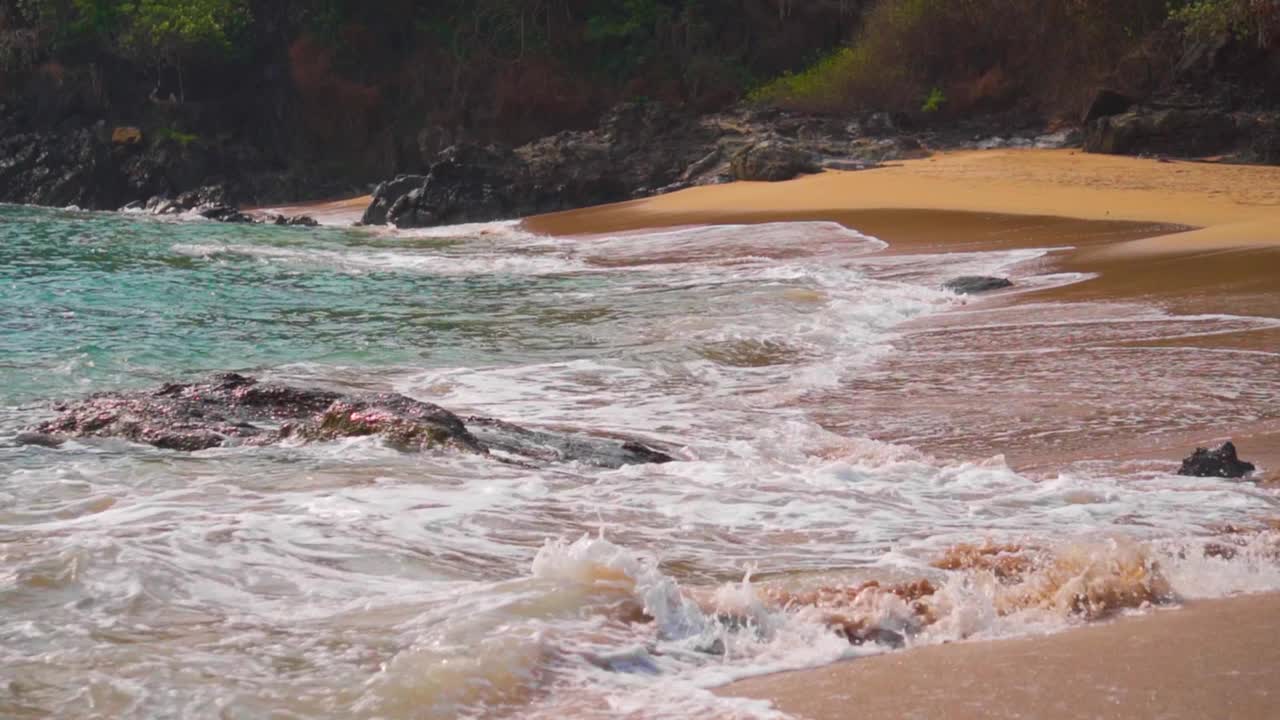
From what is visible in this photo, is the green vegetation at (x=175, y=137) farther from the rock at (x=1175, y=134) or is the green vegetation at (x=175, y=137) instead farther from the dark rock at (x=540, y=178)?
the rock at (x=1175, y=134)

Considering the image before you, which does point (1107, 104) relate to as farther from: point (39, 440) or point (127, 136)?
point (127, 136)

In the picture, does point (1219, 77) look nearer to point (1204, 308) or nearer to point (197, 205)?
point (1204, 308)

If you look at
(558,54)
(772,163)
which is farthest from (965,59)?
(558,54)

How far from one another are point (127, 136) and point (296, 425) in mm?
A: 31592

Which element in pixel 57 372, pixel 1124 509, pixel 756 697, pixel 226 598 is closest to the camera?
pixel 756 697

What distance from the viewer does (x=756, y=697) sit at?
9.75 feet

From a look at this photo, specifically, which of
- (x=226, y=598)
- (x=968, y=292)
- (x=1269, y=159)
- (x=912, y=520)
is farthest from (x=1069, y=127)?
(x=226, y=598)

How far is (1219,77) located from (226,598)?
23166 millimetres

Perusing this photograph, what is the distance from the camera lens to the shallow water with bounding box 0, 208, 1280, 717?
320cm

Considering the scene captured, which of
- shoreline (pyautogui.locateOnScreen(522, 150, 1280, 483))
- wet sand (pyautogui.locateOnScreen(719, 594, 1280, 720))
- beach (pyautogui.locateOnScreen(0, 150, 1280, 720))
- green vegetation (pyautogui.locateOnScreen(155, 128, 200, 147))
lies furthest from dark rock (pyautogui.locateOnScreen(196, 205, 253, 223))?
wet sand (pyautogui.locateOnScreen(719, 594, 1280, 720))

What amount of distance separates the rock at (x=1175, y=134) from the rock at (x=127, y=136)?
25.0m

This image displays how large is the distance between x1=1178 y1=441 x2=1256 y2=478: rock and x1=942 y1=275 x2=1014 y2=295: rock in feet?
18.7

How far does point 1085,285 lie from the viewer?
1022 centimetres

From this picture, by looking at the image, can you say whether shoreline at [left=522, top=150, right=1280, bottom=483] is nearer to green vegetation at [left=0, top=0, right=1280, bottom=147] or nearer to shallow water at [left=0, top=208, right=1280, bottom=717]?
shallow water at [left=0, top=208, right=1280, bottom=717]
